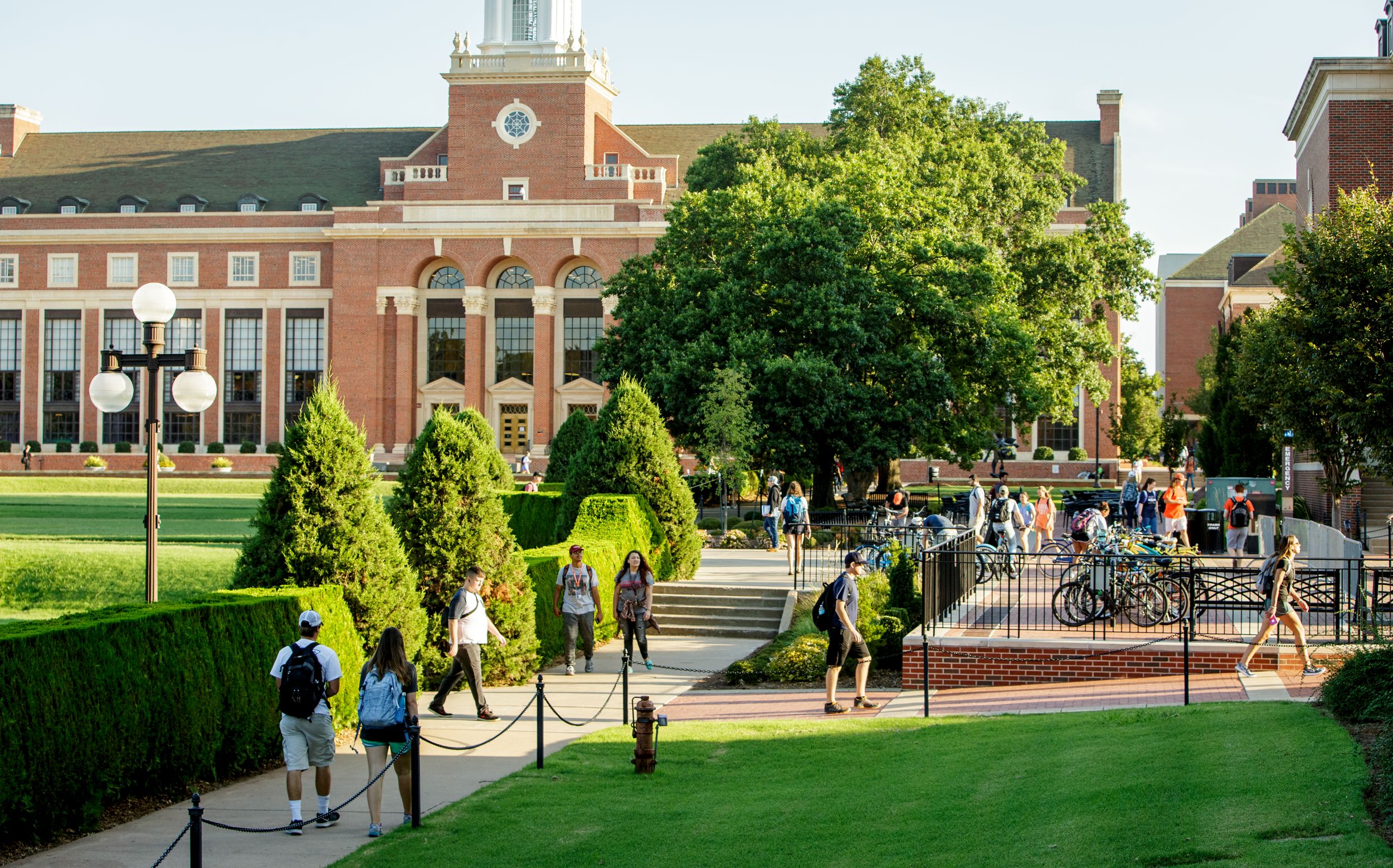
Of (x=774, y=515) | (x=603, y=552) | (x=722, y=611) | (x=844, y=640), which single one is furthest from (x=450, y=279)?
(x=844, y=640)

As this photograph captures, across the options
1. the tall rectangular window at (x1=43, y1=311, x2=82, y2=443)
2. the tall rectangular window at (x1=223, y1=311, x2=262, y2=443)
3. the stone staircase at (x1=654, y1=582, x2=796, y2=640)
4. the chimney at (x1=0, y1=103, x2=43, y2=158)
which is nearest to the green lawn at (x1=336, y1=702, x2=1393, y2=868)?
the stone staircase at (x1=654, y1=582, x2=796, y2=640)

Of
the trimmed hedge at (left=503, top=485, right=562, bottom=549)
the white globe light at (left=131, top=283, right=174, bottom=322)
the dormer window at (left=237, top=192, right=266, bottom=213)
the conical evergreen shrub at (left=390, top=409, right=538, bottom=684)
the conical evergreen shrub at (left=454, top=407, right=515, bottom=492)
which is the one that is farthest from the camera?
the dormer window at (left=237, top=192, right=266, bottom=213)

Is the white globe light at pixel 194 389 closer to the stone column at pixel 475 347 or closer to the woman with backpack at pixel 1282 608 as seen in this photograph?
the woman with backpack at pixel 1282 608

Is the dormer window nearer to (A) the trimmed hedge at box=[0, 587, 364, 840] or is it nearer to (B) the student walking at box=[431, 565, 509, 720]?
(B) the student walking at box=[431, 565, 509, 720]

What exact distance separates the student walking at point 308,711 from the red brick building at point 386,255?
183 feet

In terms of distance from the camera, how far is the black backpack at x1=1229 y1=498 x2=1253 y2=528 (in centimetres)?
2439

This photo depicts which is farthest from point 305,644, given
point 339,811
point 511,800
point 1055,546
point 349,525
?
point 1055,546

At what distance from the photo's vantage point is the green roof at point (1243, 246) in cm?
7800

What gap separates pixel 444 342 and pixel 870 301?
126 ft

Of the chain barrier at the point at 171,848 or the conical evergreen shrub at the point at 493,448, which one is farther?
the conical evergreen shrub at the point at 493,448

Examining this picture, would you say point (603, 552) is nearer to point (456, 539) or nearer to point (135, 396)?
point (456, 539)

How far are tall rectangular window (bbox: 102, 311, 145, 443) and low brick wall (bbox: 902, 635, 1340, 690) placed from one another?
64.4m

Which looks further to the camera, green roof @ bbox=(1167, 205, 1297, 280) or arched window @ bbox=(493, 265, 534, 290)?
green roof @ bbox=(1167, 205, 1297, 280)

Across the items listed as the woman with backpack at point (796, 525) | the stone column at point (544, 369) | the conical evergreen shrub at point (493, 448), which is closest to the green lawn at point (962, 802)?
the woman with backpack at point (796, 525)
